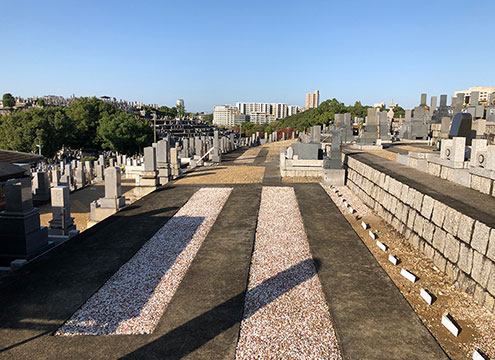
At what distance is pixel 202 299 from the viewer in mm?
6754

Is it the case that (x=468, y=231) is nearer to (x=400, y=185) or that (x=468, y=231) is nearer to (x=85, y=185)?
(x=400, y=185)

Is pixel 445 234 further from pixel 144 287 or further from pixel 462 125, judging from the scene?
pixel 462 125

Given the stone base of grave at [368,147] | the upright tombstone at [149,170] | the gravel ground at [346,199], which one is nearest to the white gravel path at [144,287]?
the gravel ground at [346,199]

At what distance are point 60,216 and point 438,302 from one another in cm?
1016

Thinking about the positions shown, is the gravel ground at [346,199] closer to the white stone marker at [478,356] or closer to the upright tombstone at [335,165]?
the upright tombstone at [335,165]

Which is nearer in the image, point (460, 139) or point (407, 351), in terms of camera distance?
point (407, 351)

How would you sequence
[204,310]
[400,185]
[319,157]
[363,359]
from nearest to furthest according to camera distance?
[363,359]
[204,310]
[400,185]
[319,157]

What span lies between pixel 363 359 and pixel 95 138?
217 feet

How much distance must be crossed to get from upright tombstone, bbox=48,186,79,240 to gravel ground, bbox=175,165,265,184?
29.8 ft

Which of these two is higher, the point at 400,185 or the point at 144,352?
the point at 400,185

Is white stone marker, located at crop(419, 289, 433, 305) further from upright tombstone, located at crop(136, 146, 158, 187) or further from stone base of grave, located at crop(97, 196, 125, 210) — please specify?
upright tombstone, located at crop(136, 146, 158, 187)

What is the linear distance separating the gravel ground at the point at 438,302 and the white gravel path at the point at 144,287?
15.1ft

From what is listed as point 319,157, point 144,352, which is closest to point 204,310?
point 144,352

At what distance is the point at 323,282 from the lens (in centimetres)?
744
